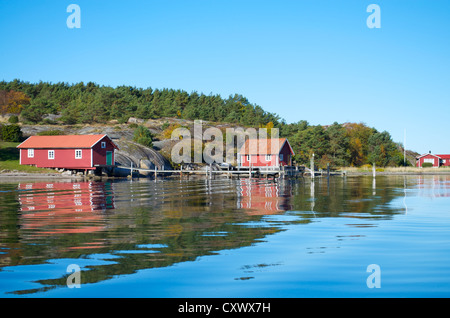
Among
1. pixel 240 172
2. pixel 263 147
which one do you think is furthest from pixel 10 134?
pixel 263 147

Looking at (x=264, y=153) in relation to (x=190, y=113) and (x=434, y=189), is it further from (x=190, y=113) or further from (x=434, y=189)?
(x=190, y=113)

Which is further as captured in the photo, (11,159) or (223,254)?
(11,159)

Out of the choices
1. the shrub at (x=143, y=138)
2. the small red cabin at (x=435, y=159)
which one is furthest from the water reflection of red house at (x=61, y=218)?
the small red cabin at (x=435, y=159)

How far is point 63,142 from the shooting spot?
2368 inches

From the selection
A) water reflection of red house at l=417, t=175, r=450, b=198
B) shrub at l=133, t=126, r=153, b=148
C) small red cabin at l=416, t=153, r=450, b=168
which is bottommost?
water reflection of red house at l=417, t=175, r=450, b=198

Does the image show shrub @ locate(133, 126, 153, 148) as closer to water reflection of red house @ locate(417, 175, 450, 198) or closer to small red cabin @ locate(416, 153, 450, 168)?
water reflection of red house @ locate(417, 175, 450, 198)

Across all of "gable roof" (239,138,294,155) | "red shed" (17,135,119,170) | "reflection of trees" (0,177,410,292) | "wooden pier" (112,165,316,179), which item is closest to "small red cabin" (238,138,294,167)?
"gable roof" (239,138,294,155)

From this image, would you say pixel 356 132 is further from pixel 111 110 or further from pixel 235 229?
pixel 235 229

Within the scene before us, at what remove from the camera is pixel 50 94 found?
11775cm

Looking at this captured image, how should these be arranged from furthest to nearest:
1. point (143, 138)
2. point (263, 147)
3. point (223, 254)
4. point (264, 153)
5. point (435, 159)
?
point (435, 159) < point (143, 138) < point (263, 147) < point (264, 153) < point (223, 254)

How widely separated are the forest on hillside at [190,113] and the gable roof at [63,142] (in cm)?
Answer: 3578

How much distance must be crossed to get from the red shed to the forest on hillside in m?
36.7

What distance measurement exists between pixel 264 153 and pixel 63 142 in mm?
29308

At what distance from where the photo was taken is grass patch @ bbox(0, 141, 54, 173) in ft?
189
